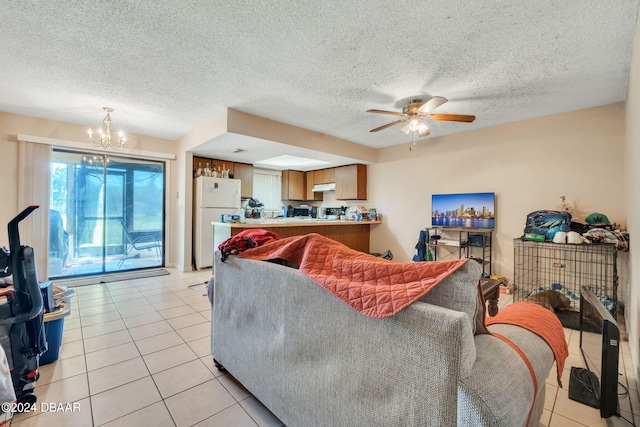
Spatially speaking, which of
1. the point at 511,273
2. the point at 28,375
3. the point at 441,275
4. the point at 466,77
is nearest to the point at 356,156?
the point at 466,77

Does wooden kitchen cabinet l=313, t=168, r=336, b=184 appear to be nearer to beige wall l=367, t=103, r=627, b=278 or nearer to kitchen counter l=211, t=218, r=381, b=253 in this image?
beige wall l=367, t=103, r=627, b=278

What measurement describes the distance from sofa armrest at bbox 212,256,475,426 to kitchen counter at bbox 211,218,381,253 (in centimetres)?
214

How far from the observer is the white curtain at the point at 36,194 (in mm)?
3695

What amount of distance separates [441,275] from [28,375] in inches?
93.1

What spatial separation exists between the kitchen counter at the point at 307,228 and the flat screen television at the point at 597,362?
3.30 meters

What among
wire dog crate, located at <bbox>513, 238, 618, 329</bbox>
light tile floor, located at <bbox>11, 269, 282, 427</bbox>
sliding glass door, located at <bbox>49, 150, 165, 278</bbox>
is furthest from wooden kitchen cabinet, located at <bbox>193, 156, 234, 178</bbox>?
wire dog crate, located at <bbox>513, 238, 618, 329</bbox>

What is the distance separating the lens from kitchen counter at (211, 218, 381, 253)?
390 cm

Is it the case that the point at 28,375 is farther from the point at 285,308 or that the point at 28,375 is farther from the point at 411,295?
the point at 411,295

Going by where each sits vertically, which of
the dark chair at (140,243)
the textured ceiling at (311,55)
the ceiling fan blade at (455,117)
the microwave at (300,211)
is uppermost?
the textured ceiling at (311,55)

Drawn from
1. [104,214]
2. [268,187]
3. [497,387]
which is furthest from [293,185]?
[497,387]

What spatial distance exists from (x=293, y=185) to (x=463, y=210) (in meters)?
3.90

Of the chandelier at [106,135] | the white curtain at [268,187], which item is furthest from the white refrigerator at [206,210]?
the white curtain at [268,187]

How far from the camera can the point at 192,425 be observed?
1.47 m

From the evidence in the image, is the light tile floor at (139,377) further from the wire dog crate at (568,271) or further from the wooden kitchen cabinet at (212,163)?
the wire dog crate at (568,271)
